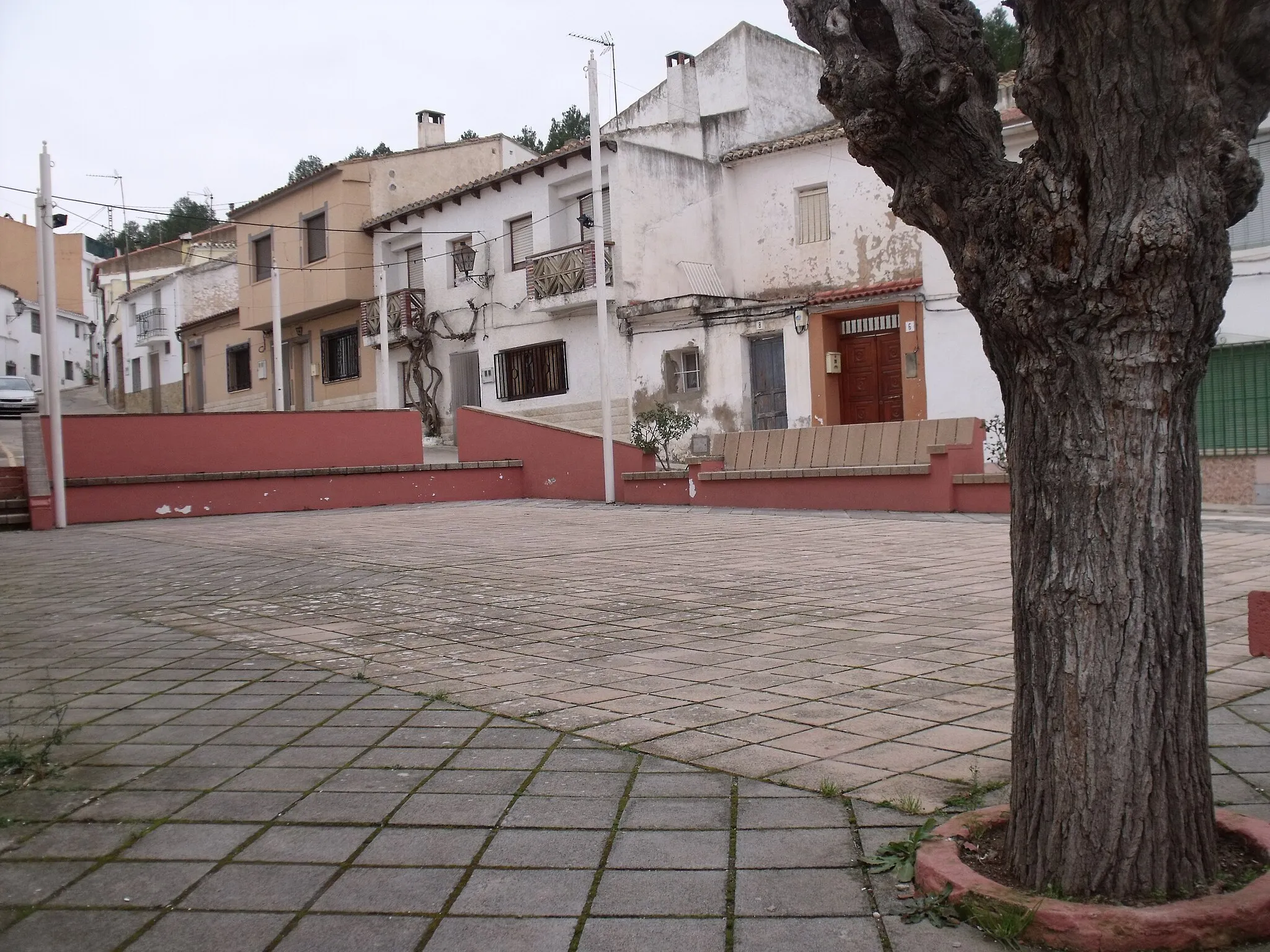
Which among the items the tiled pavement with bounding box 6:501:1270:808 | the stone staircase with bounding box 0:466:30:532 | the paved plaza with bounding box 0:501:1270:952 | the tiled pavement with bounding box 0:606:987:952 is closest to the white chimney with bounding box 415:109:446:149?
the stone staircase with bounding box 0:466:30:532

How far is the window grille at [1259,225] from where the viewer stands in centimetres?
1437

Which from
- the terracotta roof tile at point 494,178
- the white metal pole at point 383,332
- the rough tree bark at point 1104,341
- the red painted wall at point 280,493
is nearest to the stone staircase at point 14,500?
the red painted wall at point 280,493

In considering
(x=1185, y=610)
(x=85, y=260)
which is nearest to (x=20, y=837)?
(x=1185, y=610)

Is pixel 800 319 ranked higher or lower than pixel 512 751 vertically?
higher

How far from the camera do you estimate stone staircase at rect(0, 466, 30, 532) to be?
1434cm

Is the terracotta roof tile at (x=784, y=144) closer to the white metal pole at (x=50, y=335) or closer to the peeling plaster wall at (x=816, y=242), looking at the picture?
the peeling plaster wall at (x=816, y=242)

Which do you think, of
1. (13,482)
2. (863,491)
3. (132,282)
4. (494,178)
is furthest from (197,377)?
(863,491)

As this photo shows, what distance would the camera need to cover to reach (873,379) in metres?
19.0

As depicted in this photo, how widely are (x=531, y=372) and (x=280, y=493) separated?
339 inches

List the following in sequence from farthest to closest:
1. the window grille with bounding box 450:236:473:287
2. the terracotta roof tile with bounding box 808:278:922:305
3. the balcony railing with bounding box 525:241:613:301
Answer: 1. the window grille with bounding box 450:236:473:287
2. the balcony railing with bounding box 525:241:613:301
3. the terracotta roof tile with bounding box 808:278:922:305

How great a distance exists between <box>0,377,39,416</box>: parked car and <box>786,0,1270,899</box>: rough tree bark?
Result: 34.0 metres

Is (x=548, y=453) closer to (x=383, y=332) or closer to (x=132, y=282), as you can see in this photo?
(x=383, y=332)

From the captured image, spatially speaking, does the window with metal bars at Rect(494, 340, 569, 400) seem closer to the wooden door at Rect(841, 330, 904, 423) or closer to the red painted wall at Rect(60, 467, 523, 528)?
the red painted wall at Rect(60, 467, 523, 528)

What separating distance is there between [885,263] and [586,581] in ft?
44.7
